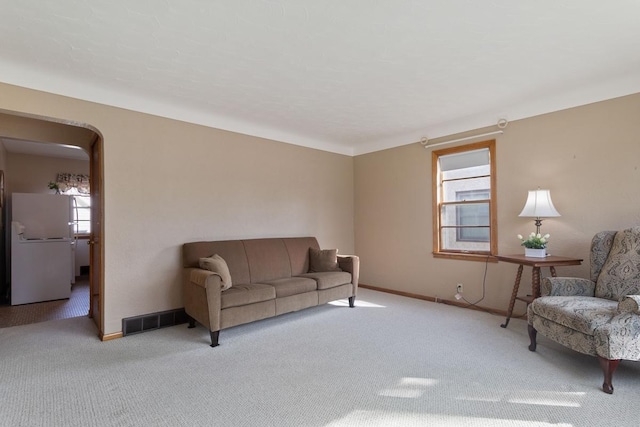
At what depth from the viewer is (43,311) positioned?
4.17 metres

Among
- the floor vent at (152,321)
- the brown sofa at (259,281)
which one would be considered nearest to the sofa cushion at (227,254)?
the brown sofa at (259,281)

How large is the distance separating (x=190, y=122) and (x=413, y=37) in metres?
2.66

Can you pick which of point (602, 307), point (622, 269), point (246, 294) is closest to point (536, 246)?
point (622, 269)

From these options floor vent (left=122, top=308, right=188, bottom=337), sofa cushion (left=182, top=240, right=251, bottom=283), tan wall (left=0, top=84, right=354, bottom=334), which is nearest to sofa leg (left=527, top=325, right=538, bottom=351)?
sofa cushion (left=182, top=240, right=251, bottom=283)

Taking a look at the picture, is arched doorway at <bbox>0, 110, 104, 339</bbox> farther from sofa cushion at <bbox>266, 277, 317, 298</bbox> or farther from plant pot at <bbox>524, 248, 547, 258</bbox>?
plant pot at <bbox>524, 248, 547, 258</bbox>

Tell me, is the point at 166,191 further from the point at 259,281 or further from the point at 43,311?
the point at 43,311

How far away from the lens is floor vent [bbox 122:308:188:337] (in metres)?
3.25

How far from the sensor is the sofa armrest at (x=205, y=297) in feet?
9.70

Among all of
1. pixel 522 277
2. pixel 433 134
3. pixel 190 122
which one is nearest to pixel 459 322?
pixel 522 277

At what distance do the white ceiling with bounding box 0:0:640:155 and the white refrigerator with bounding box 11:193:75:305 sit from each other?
9.88 feet

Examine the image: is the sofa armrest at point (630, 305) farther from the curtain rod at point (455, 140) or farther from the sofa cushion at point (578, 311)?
the curtain rod at point (455, 140)

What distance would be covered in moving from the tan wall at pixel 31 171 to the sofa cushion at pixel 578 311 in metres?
8.03

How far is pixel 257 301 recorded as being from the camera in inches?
131

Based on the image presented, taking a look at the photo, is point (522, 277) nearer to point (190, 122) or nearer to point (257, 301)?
point (257, 301)
